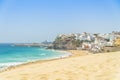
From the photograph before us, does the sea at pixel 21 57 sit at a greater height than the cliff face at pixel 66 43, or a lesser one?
lesser

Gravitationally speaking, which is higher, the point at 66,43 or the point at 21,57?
the point at 66,43

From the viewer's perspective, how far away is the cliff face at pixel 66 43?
114 meters

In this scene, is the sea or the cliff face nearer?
the sea

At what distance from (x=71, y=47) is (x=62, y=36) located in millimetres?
13072

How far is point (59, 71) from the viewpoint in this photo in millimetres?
11445

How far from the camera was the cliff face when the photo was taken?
114 m

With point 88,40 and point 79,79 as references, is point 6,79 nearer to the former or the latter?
point 79,79

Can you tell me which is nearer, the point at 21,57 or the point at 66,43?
the point at 21,57

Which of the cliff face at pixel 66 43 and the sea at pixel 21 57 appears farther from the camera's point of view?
the cliff face at pixel 66 43

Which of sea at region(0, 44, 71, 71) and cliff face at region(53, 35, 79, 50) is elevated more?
cliff face at region(53, 35, 79, 50)

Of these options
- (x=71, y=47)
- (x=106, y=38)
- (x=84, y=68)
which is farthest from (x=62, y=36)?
(x=84, y=68)

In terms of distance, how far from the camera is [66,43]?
11944 cm

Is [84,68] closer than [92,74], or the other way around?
[92,74]

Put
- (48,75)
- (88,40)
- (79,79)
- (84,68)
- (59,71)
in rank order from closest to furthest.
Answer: (79,79), (48,75), (59,71), (84,68), (88,40)
